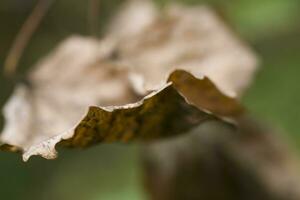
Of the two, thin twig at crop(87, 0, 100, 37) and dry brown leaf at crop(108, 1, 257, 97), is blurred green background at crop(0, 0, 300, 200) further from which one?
thin twig at crop(87, 0, 100, 37)

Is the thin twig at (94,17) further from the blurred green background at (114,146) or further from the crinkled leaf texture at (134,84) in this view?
the blurred green background at (114,146)

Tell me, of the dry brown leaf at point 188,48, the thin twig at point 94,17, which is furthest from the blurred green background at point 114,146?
the thin twig at point 94,17

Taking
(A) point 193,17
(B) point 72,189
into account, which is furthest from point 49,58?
(B) point 72,189

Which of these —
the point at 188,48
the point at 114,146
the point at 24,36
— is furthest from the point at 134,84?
the point at 114,146

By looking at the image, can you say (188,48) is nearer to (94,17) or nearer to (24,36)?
(94,17)

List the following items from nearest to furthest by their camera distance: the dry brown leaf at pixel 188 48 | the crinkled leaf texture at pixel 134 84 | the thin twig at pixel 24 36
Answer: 1. the crinkled leaf texture at pixel 134 84
2. the dry brown leaf at pixel 188 48
3. the thin twig at pixel 24 36

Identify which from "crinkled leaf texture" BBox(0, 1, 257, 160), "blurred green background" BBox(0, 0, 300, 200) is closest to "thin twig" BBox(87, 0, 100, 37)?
"crinkled leaf texture" BBox(0, 1, 257, 160)
